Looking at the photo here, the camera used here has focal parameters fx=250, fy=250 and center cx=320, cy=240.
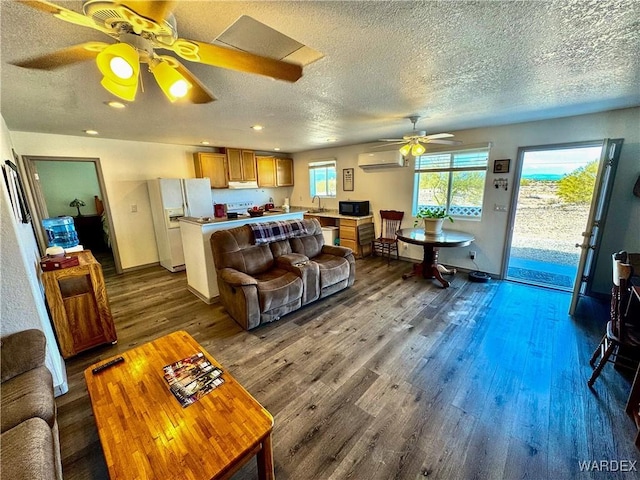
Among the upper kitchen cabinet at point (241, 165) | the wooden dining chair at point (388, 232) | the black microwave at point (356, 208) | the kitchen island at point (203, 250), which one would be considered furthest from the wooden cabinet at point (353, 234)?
the upper kitchen cabinet at point (241, 165)

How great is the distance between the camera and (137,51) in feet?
3.56

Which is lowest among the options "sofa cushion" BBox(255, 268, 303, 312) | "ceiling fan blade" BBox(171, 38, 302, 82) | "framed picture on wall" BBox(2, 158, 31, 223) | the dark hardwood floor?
the dark hardwood floor

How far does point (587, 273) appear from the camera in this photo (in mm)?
3240

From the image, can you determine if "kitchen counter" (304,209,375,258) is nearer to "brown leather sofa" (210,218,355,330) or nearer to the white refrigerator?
"brown leather sofa" (210,218,355,330)

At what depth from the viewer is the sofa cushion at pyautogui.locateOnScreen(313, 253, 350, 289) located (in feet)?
10.8

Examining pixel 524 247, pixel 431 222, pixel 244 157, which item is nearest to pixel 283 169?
pixel 244 157

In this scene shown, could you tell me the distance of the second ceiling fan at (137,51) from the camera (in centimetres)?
89

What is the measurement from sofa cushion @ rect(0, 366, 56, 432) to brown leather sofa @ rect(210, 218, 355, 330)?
56.1 inches

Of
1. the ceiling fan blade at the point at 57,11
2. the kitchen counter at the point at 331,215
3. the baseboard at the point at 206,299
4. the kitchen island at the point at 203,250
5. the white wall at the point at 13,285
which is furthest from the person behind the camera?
the kitchen counter at the point at 331,215

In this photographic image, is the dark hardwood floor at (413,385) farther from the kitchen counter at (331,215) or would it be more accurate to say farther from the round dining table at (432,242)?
the kitchen counter at (331,215)

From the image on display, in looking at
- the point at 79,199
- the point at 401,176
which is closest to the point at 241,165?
the point at 401,176

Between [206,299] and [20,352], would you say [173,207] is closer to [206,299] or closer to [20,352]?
[206,299]

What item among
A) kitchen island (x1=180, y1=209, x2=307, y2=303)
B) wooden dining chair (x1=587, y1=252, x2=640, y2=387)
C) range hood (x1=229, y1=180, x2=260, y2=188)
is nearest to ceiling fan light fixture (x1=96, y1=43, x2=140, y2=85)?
kitchen island (x1=180, y1=209, x2=307, y2=303)

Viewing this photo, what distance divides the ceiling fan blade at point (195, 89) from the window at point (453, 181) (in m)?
3.90
